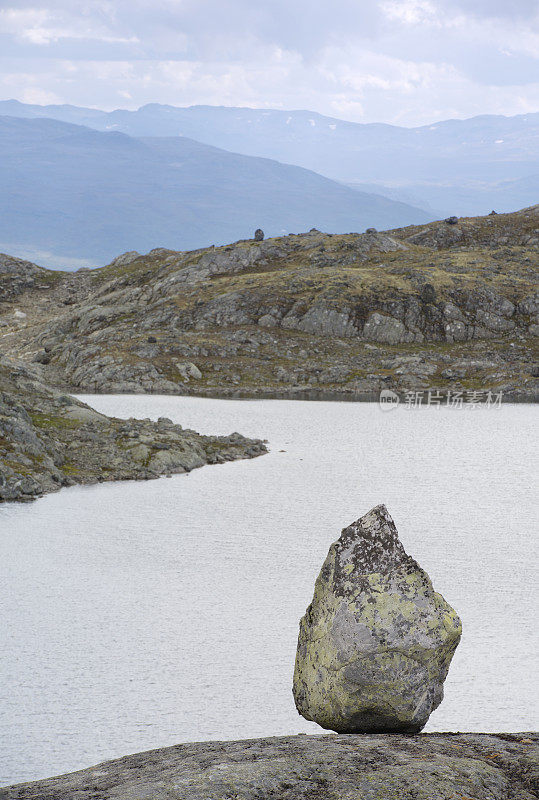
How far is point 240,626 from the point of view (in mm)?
28469

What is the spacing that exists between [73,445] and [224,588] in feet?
85.2

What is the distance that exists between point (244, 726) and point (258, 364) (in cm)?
9125

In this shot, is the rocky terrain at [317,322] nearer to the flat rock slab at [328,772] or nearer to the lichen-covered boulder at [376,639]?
the lichen-covered boulder at [376,639]

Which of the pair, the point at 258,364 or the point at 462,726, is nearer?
the point at 462,726

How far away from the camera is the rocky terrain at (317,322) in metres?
107

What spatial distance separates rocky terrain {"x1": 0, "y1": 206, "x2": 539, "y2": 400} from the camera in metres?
107

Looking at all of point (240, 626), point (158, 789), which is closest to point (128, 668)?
point (240, 626)

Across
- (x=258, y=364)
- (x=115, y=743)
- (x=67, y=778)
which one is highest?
(x=258, y=364)

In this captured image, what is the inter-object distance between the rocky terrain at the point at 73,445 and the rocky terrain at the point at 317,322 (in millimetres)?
38843

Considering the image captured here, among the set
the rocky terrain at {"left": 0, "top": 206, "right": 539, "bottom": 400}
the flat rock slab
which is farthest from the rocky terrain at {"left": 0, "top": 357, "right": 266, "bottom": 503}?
the rocky terrain at {"left": 0, "top": 206, "right": 539, "bottom": 400}

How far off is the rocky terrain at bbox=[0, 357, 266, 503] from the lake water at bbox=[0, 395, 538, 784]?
1751 millimetres

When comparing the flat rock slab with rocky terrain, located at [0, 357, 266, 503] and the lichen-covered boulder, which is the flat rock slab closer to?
the lichen-covered boulder

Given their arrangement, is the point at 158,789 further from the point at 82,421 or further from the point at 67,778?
the point at 82,421

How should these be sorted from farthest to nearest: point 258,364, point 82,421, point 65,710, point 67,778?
point 258,364 < point 82,421 < point 65,710 < point 67,778
